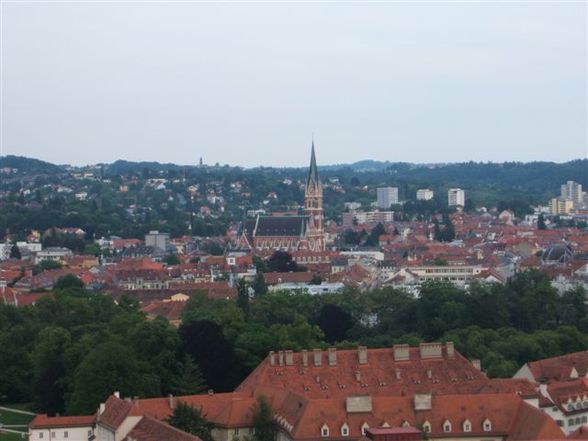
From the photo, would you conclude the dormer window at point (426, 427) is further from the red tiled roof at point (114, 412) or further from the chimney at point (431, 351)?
the red tiled roof at point (114, 412)

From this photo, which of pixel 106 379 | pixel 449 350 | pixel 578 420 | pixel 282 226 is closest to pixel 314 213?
pixel 282 226

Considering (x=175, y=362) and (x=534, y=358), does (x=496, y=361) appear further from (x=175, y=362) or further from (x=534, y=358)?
(x=175, y=362)

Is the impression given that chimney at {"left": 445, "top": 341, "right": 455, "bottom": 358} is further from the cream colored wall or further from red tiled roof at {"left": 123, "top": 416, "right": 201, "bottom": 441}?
the cream colored wall

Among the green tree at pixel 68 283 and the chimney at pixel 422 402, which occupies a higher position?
the chimney at pixel 422 402

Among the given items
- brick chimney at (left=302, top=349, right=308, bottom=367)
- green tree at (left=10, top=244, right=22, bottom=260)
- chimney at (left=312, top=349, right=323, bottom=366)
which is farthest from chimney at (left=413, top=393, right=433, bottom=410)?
green tree at (left=10, top=244, right=22, bottom=260)

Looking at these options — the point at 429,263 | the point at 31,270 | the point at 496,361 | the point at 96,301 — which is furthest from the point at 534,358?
the point at 31,270

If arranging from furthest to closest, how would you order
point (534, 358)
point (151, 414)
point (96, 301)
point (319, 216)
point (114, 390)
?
point (319, 216), point (96, 301), point (534, 358), point (114, 390), point (151, 414)

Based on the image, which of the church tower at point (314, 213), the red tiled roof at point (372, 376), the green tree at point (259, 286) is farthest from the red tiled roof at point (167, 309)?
the church tower at point (314, 213)
